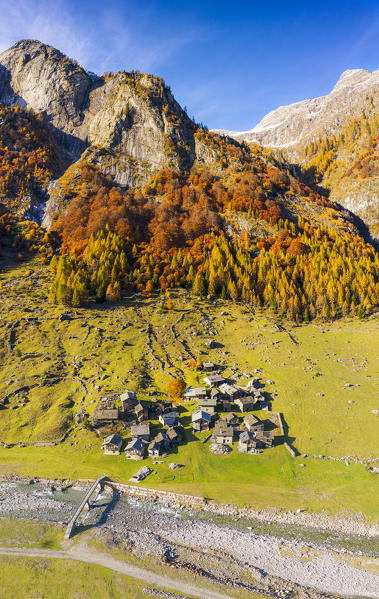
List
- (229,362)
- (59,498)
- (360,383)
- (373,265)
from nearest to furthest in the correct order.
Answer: (59,498) → (360,383) → (229,362) → (373,265)

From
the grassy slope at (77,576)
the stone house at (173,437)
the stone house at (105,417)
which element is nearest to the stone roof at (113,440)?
the stone house at (105,417)

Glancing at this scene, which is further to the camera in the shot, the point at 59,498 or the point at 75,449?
the point at 75,449

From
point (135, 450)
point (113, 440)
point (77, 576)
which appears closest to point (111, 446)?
point (113, 440)

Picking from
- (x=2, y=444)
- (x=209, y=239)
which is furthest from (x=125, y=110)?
(x=2, y=444)

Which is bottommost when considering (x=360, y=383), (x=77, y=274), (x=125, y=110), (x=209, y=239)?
(x=360, y=383)

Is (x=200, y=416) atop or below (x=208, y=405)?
below

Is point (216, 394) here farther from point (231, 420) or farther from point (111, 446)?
point (111, 446)

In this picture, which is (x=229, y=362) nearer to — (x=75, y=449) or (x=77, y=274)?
(x=75, y=449)

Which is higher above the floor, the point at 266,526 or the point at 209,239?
the point at 209,239
